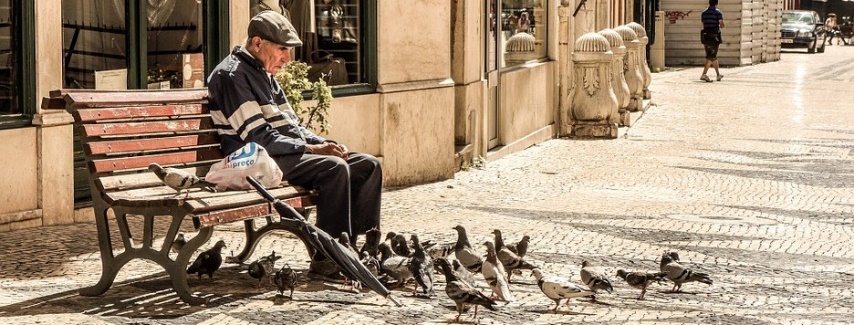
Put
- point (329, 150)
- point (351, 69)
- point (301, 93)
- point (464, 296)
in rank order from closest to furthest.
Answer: point (464, 296) → point (329, 150) → point (301, 93) → point (351, 69)

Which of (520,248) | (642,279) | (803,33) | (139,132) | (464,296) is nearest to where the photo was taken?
(464,296)

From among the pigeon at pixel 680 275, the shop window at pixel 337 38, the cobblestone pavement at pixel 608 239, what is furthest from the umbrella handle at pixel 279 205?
the shop window at pixel 337 38

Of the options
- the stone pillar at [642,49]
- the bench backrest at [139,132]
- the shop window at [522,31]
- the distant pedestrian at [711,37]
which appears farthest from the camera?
the distant pedestrian at [711,37]

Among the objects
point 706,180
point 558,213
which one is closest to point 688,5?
point 706,180

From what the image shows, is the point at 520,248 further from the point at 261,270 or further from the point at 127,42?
the point at 127,42

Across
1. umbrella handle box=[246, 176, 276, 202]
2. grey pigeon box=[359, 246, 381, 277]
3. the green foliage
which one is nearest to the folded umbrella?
umbrella handle box=[246, 176, 276, 202]

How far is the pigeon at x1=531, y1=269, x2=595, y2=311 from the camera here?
772 centimetres

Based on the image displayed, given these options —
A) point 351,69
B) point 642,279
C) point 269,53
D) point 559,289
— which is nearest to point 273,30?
point 269,53

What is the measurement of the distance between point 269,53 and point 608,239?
2.94 metres

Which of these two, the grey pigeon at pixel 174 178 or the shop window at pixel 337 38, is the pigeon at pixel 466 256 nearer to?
the grey pigeon at pixel 174 178

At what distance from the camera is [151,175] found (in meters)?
8.14

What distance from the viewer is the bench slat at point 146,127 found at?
7883 mm

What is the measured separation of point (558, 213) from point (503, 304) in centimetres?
405

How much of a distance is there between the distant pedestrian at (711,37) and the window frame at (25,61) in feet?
80.0
